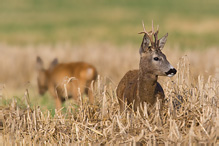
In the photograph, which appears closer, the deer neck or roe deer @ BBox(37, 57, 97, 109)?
the deer neck

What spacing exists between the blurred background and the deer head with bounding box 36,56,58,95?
60.4 inches

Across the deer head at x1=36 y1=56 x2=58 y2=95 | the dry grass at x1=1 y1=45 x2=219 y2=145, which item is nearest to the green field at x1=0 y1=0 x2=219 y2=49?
the deer head at x1=36 y1=56 x2=58 y2=95

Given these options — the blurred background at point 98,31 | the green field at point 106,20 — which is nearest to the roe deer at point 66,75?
the blurred background at point 98,31

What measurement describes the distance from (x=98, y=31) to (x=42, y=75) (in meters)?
26.5

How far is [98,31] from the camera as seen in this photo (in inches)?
1561

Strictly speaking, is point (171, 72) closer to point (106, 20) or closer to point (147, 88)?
point (147, 88)

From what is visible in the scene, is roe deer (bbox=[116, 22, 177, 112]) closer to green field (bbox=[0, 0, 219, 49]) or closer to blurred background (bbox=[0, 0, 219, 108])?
blurred background (bbox=[0, 0, 219, 108])

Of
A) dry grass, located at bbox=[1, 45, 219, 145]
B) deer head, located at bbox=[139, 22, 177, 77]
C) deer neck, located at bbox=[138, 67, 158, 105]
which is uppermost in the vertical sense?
deer head, located at bbox=[139, 22, 177, 77]

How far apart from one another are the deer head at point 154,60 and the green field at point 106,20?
1027 inches

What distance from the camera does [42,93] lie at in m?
13.7

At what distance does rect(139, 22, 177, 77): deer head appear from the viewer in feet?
23.9

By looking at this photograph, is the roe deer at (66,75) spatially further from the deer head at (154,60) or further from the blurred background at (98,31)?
the deer head at (154,60)

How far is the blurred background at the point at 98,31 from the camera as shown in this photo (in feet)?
54.2

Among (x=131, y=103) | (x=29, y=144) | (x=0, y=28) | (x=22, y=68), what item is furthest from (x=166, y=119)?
(x=0, y=28)
